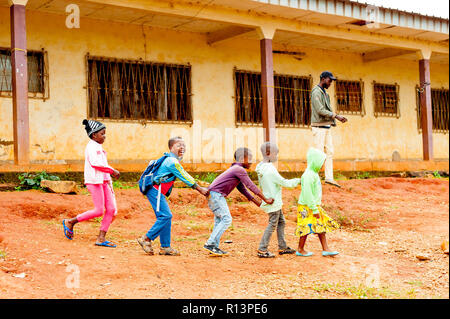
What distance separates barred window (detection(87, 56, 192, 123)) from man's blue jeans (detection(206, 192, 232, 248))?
5743 millimetres

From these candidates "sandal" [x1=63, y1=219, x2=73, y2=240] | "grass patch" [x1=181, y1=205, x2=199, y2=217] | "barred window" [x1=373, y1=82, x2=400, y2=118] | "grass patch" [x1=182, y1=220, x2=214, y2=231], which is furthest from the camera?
"barred window" [x1=373, y1=82, x2=400, y2=118]

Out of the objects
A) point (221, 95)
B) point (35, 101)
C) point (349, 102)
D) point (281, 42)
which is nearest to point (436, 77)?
point (349, 102)

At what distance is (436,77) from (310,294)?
13218 millimetres

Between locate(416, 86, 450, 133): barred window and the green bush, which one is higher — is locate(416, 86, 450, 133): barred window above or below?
above

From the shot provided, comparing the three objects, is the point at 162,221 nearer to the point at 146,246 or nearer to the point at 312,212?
the point at 146,246

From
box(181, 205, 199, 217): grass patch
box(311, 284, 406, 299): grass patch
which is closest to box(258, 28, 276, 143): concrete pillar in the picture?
box(181, 205, 199, 217): grass patch

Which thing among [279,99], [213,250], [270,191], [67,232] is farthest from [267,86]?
[67,232]

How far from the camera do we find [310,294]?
478cm

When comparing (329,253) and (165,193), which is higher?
(165,193)

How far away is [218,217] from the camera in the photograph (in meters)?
5.79

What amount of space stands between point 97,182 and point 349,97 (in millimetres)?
10026

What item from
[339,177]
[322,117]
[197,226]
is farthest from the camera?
[339,177]

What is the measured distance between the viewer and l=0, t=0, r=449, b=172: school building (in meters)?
10.1

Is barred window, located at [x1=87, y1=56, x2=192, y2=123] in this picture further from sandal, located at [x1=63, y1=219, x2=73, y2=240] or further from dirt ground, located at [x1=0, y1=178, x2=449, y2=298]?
sandal, located at [x1=63, y1=219, x2=73, y2=240]
